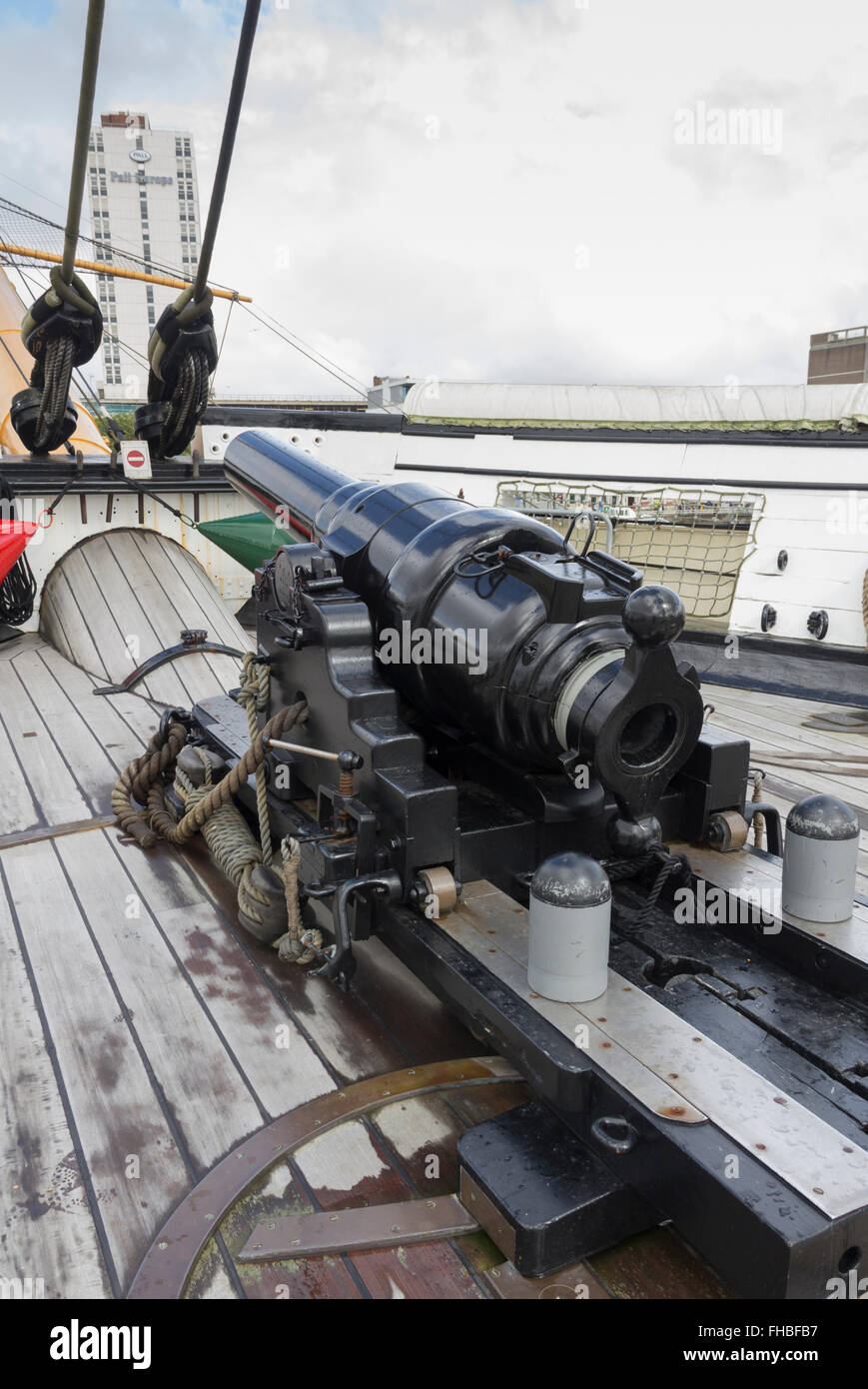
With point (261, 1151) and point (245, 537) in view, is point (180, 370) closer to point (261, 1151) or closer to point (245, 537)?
point (245, 537)

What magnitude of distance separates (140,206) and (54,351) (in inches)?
3023

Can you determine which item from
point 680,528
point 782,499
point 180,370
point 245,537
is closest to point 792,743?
point 782,499

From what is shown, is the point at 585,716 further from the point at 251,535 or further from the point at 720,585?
the point at 720,585

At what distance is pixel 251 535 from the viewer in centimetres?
533

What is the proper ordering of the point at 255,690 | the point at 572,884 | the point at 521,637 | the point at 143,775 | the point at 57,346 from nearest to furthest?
the point at 572,884
the point at 521,637
the point at 255,690
the point at 143,775
the point at 57,346

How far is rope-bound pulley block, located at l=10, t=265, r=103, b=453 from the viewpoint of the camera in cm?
442

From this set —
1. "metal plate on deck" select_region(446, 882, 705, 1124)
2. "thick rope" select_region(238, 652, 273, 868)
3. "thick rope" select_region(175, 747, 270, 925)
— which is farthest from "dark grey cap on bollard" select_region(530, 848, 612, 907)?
→ "thick rope" select_region(238, 652, 273, 868)

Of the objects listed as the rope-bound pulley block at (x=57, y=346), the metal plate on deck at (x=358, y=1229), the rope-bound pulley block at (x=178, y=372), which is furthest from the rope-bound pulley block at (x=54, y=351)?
the metal plate on deck at (x=358, y=1229)

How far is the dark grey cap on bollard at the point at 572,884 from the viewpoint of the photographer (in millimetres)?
1489

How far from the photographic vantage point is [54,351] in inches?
183

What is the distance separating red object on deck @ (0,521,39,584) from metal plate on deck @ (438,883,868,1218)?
3.33 meters

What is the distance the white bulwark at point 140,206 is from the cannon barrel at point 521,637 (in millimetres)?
67940

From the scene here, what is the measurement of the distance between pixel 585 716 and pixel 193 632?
2997mm

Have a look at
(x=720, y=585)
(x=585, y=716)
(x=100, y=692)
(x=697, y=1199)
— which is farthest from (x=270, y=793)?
(x=720, y=585)
